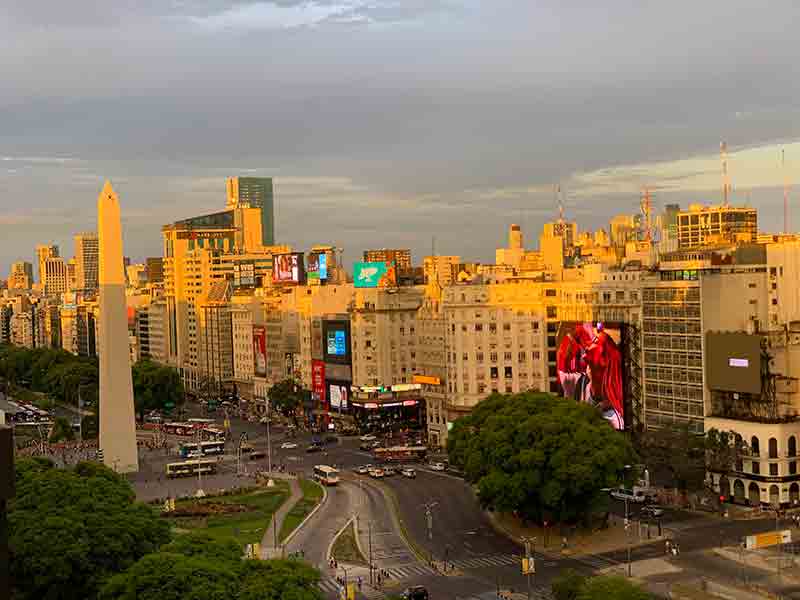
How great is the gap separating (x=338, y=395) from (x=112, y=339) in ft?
152

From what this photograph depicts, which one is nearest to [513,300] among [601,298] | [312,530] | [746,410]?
[601,298]

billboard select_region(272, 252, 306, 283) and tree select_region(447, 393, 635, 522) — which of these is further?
billboard select_region(272, 252, 306, 283)

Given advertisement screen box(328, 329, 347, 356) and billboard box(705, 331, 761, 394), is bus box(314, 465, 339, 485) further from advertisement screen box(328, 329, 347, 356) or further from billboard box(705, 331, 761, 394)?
advertisement screen box(328, 329, 347, 356)

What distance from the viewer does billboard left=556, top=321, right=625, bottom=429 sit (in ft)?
340

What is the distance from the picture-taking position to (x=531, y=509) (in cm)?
7944

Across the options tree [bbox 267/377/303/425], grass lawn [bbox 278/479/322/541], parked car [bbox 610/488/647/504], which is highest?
tree [bbox 267/377/303/425]

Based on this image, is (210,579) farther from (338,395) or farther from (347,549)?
(338,395)

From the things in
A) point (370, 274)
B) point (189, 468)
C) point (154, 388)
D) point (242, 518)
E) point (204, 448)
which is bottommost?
point (242, 518)

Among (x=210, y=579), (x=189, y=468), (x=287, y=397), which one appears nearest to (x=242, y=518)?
(x=189, y=468)

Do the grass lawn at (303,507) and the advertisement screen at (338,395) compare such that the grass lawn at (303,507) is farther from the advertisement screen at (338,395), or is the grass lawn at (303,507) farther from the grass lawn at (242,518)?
the advertisement screen at (338,395)

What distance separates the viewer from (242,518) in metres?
90.2

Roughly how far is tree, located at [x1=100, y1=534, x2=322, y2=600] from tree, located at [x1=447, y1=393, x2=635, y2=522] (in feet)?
95.4

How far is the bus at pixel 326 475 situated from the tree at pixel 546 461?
23.6 m

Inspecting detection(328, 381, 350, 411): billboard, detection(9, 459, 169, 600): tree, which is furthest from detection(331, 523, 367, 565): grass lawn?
detection(328, 381, 350, 411): billboard
